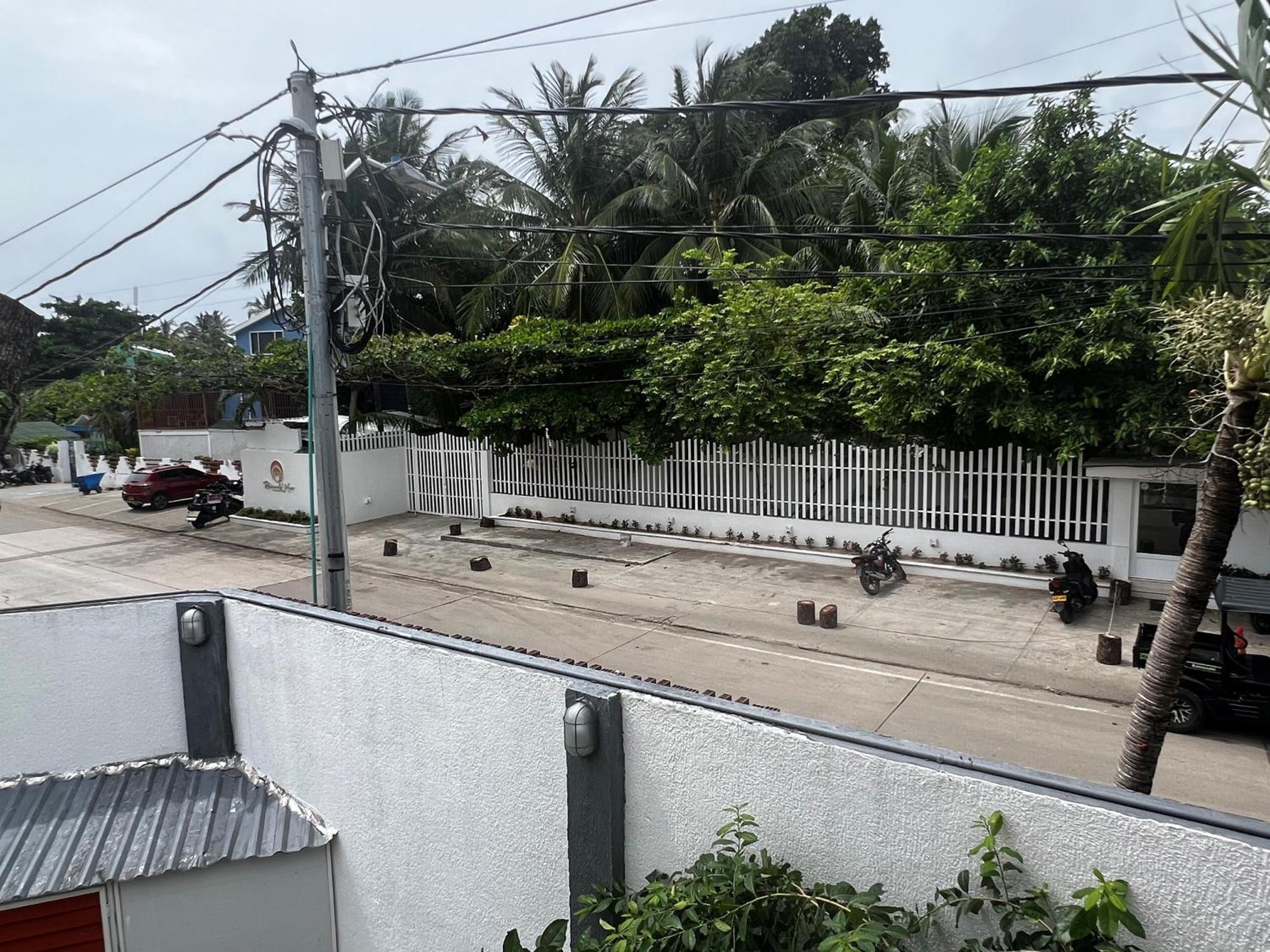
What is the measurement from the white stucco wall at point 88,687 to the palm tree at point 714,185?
14.9 meters

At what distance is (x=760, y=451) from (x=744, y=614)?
15.7ft

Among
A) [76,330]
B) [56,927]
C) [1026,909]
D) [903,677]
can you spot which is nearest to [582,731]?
[1026,909]

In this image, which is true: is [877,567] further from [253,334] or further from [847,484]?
[253,334]

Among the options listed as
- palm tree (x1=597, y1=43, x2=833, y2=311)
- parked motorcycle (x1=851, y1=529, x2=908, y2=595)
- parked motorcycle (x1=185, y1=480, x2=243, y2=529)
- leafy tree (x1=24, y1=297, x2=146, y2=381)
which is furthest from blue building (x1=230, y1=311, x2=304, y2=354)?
parked motorcycle (x1=851, y1=529, x2=908, y2=595)

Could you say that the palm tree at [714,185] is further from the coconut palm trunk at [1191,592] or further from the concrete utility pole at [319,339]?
the coconut palm trunk at [1191,592]

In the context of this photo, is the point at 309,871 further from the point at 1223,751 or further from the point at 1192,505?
the point at 1192,505

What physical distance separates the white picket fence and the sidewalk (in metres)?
1.09

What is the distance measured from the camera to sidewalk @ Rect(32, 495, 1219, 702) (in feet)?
32.6

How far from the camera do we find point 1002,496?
13336 millimetres

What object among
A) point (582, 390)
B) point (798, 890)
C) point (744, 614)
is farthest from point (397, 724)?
point (582, 390)

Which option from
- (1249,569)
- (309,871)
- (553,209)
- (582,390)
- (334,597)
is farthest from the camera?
(553,209)

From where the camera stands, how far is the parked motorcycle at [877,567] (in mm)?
12727

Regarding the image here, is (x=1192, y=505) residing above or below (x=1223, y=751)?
above

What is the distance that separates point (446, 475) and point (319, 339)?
46.4 ft
